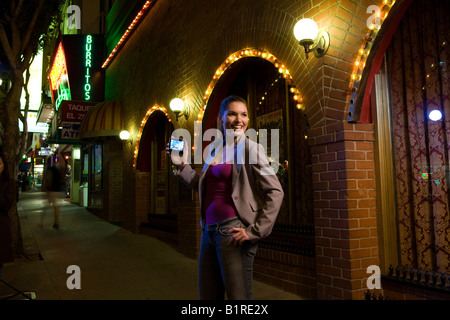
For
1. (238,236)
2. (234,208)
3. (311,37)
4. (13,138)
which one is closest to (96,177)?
(13,138)

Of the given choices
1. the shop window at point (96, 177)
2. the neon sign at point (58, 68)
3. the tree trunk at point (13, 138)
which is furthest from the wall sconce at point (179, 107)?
the neon sign at point (58, 68)

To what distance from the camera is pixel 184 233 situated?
655cm

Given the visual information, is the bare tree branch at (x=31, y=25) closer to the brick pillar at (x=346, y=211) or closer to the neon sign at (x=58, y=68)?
the neon sign at (x=58, y=68)

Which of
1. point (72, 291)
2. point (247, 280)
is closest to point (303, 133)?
point (247, 280)

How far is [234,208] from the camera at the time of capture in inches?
83.1

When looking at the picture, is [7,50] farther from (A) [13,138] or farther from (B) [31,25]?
(A) [13,138]

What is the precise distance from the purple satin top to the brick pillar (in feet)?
5.72

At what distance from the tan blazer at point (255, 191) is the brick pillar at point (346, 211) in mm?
1595

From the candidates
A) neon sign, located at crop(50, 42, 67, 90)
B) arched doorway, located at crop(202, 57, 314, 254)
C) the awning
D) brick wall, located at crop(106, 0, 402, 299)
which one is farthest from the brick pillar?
neon sign, located at crop(50, 42, 67, 90)

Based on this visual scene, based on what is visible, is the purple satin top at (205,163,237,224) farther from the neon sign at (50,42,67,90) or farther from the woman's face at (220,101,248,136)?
the neon sign at (50,42,67,90)

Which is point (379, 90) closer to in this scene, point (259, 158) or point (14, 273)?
point (259, 158)

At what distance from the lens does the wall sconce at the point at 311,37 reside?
3.68 metres

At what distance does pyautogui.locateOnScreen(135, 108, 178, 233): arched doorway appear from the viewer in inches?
326

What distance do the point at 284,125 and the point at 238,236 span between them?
126 inches
